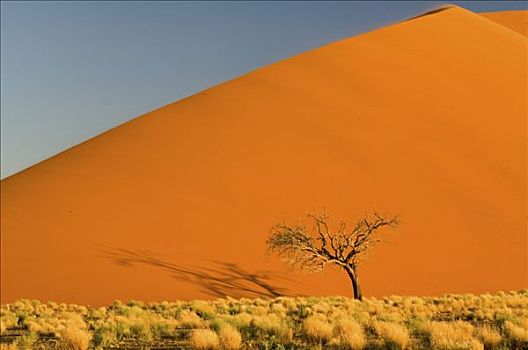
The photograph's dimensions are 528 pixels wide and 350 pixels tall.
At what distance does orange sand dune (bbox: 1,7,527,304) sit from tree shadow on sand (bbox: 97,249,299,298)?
0.08m

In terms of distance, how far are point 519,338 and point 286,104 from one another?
96.3 feet

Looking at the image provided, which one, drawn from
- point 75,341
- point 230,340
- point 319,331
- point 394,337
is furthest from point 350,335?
point 75,341

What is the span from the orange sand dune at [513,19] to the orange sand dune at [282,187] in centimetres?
3349

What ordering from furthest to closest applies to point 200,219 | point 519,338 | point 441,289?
point 200,219 < point 441,289 < point 519,338

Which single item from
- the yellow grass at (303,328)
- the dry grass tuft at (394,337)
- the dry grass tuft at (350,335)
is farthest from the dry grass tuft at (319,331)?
the dry grass tuft at (394,337)

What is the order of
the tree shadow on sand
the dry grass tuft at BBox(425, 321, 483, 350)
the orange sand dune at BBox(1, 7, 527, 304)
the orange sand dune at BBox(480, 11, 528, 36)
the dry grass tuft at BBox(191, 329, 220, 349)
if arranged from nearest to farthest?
the dry grass tuft at BBox(425, 321, 483, 350), the dry grass tuft at BBox(191, 329, 220, 349), the tree shadow on sand, the orange sand dune at BBox(1, 7, 527, 304), the orange sand dune at BBox(480, 11, 528, 36)

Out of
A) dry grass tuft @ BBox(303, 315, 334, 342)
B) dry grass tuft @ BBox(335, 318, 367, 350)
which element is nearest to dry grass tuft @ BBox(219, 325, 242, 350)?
dry grass tuft @ BBox(303, 315, 334, 342)

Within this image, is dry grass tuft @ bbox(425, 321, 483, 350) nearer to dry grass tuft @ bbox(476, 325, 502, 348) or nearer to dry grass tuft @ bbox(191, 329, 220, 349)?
dry grass tuft @ bbox(476, 325, 502, 348)

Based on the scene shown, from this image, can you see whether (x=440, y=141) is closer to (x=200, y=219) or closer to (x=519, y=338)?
(x=200, y=219)

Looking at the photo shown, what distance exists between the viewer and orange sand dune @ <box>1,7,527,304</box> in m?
23.0

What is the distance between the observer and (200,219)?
26.4 metres

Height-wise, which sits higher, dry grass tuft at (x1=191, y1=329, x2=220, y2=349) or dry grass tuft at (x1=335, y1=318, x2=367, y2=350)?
dry grass tuft at (x1=335, y1=318, x2=367, y2=350)

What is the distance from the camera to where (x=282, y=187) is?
28.7 m

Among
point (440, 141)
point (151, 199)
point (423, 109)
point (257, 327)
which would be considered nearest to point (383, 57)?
point (423, 109)
